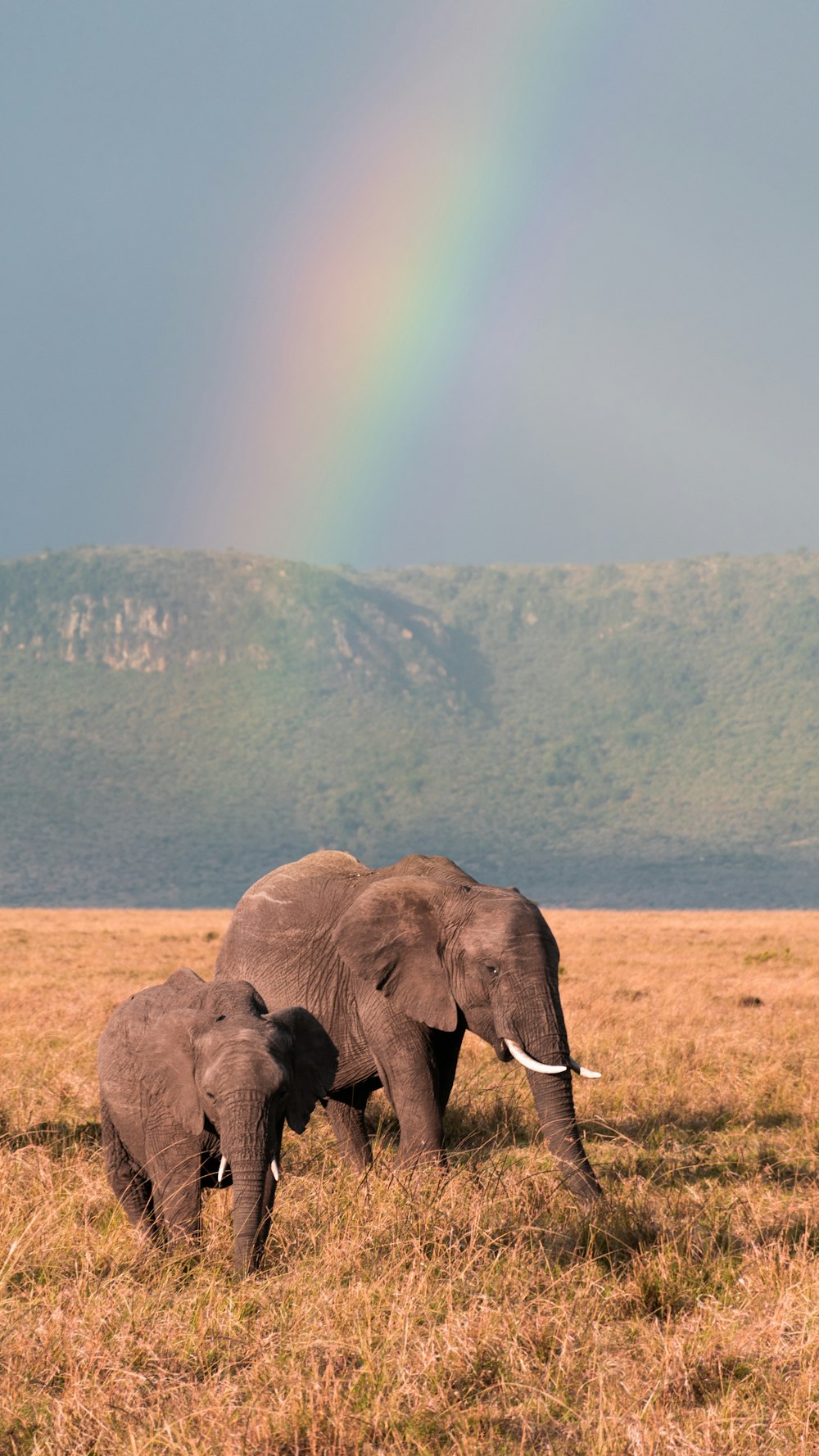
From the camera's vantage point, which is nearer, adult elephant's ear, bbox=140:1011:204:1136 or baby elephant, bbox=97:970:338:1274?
baby elephant, bbox=97:970:338:1274

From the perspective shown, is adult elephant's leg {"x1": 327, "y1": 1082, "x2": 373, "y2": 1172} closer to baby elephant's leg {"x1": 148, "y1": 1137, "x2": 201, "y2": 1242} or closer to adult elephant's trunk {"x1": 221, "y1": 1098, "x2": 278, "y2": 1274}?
baby elephant's leg {"x1": 148, "y1": 1137, "x2": 201, "y2": 1242}

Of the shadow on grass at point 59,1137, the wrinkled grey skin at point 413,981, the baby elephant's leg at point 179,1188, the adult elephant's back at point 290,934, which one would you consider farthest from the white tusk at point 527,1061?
the shadow on grass at point 59,1137

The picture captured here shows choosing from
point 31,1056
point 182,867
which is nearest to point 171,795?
point 182,867

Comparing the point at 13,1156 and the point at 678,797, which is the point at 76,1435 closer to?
the point at 13,1156

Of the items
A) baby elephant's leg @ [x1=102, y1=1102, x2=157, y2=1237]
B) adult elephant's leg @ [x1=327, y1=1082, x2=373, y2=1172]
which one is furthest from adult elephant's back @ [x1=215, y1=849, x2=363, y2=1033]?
baby elephant's leg @ [x1=102, y1=1102, x2=157, y2=1237]

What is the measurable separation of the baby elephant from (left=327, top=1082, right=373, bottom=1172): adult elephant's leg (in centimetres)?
217

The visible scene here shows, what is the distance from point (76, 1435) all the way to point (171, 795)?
181 metres

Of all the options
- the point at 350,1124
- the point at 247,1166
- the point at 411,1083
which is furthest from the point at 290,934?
the point at 247,1166

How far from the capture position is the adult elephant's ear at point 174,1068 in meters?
7.51

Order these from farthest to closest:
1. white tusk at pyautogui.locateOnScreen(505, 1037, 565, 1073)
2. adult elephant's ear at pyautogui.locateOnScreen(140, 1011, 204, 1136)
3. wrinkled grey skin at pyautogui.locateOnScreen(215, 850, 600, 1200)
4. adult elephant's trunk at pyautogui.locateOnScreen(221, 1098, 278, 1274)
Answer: wrinkled grey skin at pyautogui.locateOnScreen(215, 850, 600, 1200)
white tusk at pyautogui.locateOnScreen(505, 1037, 565, 1073)
adult elephant's ear at pyautogui.locateOnScreen(140, 1011, 204, 1136)
adult elephant's trunk at pyautogui.locateOnScreen(221, 1098, 278, 1274)

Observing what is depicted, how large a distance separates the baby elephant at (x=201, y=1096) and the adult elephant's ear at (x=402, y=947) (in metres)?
1.40

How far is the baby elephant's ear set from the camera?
765cm

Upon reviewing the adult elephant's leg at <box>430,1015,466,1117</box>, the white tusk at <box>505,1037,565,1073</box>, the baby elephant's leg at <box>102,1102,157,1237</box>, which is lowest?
the baby elephant's leg at <box>102,1102,157,1237</box>

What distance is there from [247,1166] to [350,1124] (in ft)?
12.3
